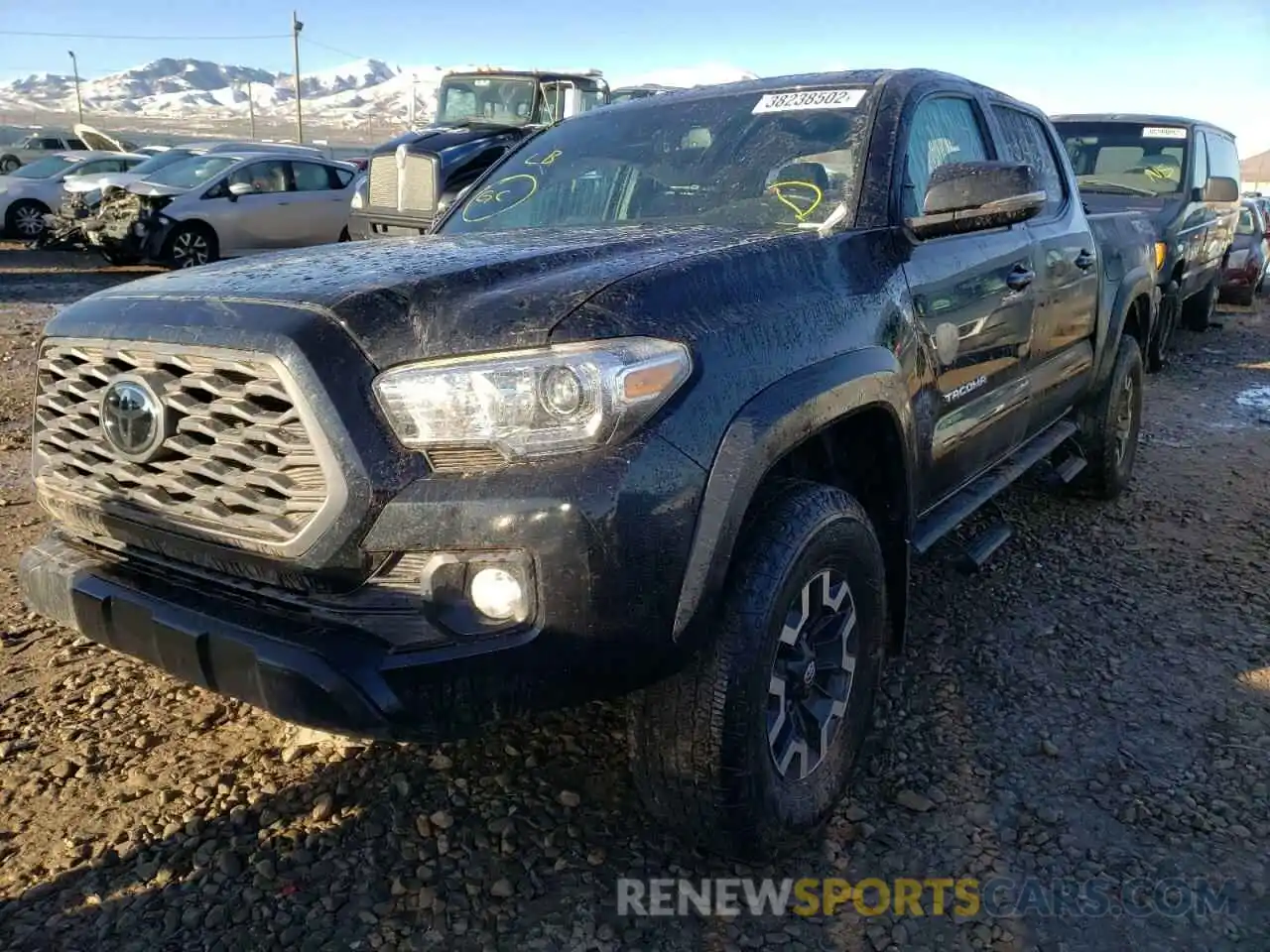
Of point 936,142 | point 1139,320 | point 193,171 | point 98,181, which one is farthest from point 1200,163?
point 98,181

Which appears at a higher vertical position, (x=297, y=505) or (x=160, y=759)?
(x=297, y=505)

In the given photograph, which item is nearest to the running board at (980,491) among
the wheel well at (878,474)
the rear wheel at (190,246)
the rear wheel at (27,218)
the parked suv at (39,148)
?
the wheel well at (878,474)

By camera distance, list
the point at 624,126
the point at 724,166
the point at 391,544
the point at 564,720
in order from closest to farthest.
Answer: the point at 391,544 → the point at 564,720 → the point at 724,166 → the point at 624,126

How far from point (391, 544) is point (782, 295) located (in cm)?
108

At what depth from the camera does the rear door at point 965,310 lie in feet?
10.1

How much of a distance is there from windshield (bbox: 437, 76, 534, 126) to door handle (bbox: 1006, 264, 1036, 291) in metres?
9.00

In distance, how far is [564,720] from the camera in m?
3.03

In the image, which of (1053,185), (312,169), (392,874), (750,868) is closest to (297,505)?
(392,874)

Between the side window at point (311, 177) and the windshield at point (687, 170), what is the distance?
11358 mm

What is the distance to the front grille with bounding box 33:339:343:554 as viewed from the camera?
1996mm

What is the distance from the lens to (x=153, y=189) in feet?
43.2

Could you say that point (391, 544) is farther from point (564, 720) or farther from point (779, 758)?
point (564, 720)

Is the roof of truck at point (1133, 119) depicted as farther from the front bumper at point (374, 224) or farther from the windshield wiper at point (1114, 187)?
the front bumper at point (374, 224)

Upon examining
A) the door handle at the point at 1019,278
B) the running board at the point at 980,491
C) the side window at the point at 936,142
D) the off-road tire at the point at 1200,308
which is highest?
the side window at the point at 936,142
